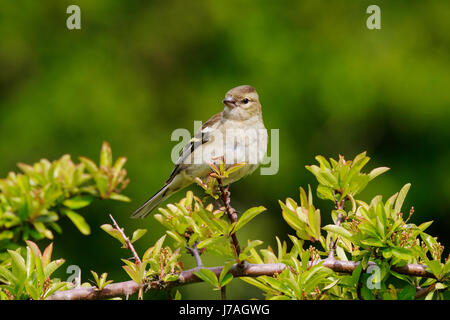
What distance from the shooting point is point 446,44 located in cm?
583

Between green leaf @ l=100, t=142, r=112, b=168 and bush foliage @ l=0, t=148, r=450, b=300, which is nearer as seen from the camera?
bush foliage @ l=0, t=148, r=450, b=300

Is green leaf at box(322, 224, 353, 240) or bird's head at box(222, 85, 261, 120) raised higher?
bird's head at box(222, 85, 261, 120)

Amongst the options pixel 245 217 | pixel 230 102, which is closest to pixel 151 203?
pixel 230 102

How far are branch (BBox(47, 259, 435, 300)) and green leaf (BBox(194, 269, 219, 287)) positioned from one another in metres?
0.06

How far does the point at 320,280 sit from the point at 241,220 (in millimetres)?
326

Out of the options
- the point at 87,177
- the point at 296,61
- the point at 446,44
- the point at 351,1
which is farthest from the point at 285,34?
the point at 87,177

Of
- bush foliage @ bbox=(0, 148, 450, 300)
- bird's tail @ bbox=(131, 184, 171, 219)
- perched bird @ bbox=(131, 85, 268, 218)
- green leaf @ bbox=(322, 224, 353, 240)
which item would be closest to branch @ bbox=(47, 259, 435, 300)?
bush foliage @ bbox=(0, 148, 450, 300)

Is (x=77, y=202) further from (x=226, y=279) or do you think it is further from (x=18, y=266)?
(x=226, y=279)

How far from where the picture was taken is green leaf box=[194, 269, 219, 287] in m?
1.85

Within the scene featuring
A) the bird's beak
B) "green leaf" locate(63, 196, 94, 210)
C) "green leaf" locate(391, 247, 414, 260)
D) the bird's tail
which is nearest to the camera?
"green leaf" locate(391, 247, 414, 260)

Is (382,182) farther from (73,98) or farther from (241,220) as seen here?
(241,220)

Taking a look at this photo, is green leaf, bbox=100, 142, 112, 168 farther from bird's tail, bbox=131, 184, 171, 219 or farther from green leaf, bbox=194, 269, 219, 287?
green leaf, bbox=194, 269, 219, 287

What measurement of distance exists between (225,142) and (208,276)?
154 cm

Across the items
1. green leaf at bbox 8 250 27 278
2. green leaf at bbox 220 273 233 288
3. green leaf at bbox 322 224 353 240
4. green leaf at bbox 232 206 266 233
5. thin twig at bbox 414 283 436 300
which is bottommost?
thin twig at bbox 414 283 436 300
